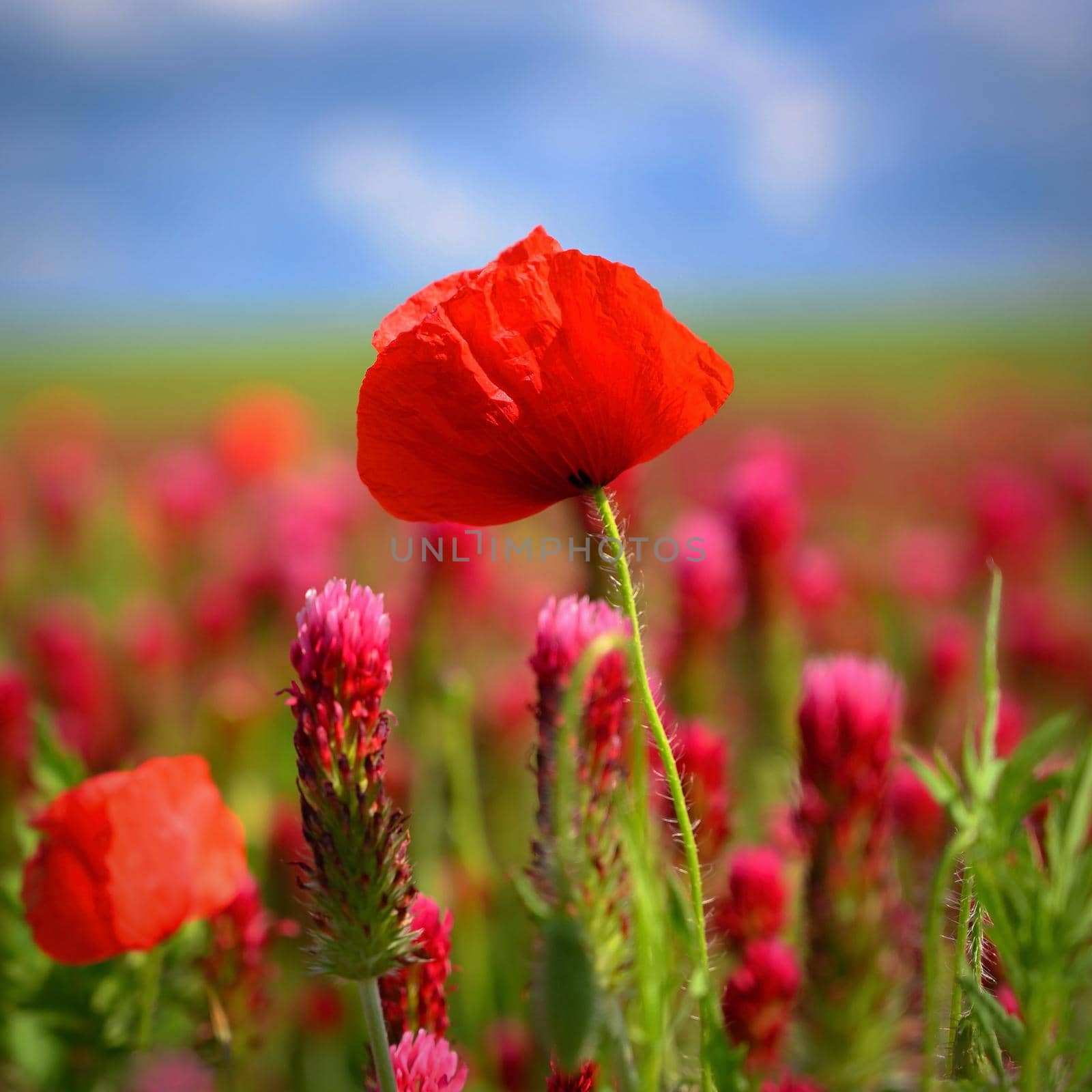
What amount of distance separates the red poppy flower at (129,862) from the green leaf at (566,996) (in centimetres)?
32

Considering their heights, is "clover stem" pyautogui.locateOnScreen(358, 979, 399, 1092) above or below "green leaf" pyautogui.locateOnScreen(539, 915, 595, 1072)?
below

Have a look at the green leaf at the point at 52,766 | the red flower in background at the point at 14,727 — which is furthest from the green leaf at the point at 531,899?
the red flower in background at the point at 14,727

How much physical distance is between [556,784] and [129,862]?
33cm

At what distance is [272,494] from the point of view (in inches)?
107

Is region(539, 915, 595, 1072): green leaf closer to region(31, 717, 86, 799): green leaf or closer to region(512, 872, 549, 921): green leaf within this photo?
Answer: region(512, 872, 549, 921): green leaf

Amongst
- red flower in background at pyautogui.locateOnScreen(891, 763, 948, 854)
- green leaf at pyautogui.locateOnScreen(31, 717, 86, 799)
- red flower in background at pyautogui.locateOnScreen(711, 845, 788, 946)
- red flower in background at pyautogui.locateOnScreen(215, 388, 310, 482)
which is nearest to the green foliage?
red flower in background at pyautogui.locateOnScreen(711, 845, 788, 946)

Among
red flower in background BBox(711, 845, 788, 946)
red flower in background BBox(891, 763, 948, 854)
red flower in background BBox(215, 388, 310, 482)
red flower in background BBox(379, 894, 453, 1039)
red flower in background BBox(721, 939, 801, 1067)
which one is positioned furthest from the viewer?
red flower in background BBox(215, 388, 310, 482)

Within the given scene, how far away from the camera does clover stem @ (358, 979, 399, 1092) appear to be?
19.3 inches

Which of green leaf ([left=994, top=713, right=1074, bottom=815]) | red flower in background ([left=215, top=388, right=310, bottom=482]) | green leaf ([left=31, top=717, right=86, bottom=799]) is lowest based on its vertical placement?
green leaf ([left=31, top=717, right=86, bottom=799])

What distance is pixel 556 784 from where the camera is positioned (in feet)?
1.55

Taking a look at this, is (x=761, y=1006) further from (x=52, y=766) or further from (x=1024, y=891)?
(x=52, y=766)

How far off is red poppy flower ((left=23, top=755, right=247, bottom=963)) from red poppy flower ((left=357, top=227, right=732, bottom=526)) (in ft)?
0.83

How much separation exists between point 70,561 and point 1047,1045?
2.83 metres

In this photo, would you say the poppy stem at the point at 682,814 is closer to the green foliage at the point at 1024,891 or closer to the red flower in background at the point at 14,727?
the green foliage at the point at 1024,891
